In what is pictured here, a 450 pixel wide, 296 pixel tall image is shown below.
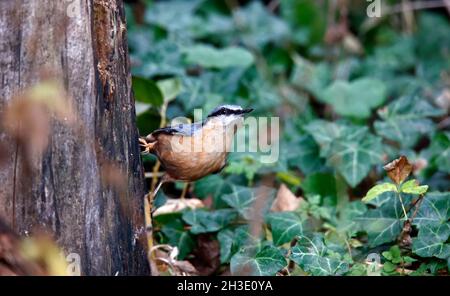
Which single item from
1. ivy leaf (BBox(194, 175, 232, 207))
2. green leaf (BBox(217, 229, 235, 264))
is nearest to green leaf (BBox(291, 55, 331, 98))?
ivy leaf (BBox(194, 175, 232, 207))

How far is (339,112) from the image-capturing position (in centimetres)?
427

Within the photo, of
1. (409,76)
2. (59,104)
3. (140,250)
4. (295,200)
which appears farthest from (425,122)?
(59,104)

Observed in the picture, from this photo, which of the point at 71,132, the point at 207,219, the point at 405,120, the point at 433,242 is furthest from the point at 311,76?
the point at 71,132

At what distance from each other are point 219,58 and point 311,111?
2.47 ft

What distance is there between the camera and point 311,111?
4.69 meters

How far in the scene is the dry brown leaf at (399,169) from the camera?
257cm

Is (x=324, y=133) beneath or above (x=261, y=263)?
above

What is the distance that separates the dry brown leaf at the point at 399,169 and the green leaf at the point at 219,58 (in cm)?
188

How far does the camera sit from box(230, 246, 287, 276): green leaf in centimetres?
257

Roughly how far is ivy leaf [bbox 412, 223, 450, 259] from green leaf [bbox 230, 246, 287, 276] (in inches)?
19.1

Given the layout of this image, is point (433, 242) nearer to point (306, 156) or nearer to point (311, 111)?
point (306, 156)

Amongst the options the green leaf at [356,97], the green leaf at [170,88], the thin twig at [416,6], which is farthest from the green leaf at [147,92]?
the thin twig at [416,6]

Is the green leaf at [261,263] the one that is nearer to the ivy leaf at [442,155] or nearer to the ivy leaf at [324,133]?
the ivy leaf at [324,133]
